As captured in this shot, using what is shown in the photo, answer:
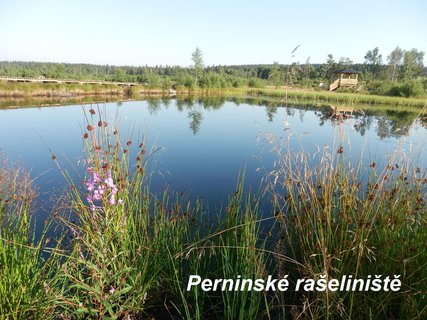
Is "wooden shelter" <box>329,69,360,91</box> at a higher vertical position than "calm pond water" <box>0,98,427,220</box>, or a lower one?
higher

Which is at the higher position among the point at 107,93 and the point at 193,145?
the point at 107,93

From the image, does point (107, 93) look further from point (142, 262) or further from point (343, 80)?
point (142, 262)

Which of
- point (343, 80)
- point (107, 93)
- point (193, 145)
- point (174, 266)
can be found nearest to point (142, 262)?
point (174, 266)

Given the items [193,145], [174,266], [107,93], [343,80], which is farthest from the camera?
[107,93]

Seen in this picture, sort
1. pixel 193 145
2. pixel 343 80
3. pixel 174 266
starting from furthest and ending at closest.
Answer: pixel 343 80 → pixel 193 145 → pixel 174 266

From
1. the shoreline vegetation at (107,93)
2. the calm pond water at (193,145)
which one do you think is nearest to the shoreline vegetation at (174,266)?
the calm pond water at (193,145)

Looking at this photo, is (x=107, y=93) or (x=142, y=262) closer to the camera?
(x=142, y=262)

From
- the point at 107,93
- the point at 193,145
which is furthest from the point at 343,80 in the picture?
the point at 107,93

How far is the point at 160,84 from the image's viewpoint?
116 ft

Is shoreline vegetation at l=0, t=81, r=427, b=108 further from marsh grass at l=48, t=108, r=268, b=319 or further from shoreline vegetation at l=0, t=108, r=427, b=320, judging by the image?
Answer: marsh grass at l=48, t=108, r=268, b=319

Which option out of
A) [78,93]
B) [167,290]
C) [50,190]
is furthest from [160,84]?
[167,290]

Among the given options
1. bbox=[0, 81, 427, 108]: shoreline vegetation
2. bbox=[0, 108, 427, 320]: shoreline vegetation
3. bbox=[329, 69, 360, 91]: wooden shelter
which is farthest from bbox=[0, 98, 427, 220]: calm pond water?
bbox=[0, 81, 427, 108]: shoreline vegetation

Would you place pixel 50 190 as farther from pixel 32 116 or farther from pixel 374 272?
pixel 32 116

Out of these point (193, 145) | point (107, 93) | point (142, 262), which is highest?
point (107, 93)
